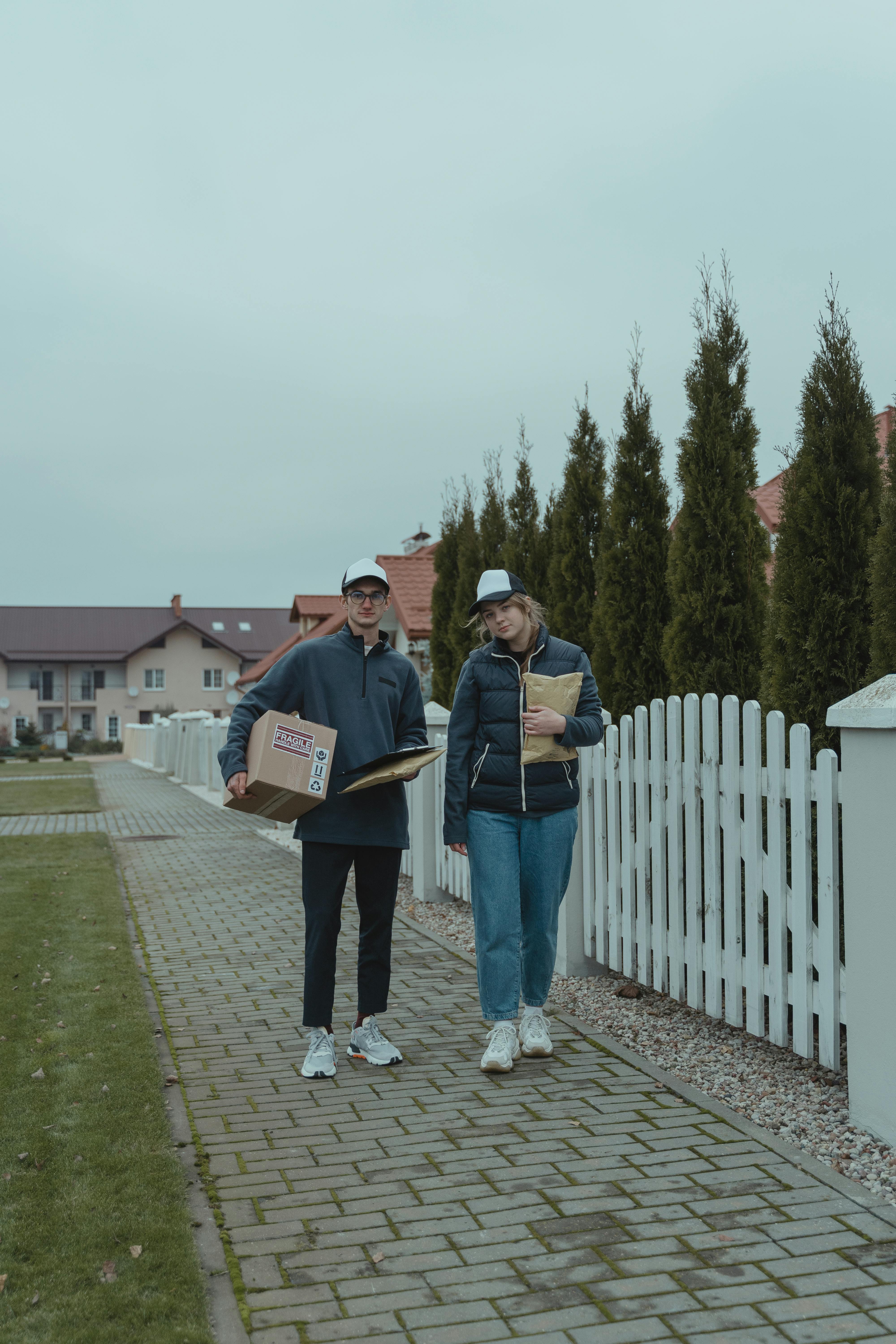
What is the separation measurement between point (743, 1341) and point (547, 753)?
2364 mm

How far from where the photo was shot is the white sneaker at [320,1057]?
183 inches

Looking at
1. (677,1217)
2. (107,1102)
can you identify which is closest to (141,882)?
(107,1102)

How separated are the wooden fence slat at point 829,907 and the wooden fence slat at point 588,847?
6.59ft

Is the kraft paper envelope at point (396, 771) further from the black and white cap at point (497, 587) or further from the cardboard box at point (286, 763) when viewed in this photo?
the black and white cap at point (497, 587)

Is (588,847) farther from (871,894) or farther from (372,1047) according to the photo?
(871,894)

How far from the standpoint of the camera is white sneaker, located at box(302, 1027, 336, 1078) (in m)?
4.66

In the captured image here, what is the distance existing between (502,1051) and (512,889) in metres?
0.65

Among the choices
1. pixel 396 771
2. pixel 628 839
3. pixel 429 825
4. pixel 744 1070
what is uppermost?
pixel 396 771

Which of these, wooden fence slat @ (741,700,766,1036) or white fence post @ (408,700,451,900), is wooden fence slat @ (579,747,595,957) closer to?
wooden fence slat @ (741,700,766,1036)

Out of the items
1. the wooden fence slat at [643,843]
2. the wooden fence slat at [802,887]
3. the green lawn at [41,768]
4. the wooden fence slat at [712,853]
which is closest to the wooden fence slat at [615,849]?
the wooden fence slat at [643,843]

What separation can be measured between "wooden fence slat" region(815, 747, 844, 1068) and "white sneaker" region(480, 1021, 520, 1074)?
4.01 feet

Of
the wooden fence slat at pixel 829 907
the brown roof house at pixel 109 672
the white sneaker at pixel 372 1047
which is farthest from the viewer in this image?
the brown roof house at pixel 109 672

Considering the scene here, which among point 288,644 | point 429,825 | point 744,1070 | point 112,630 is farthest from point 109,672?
point 744,1070

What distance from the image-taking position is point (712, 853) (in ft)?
15.9
